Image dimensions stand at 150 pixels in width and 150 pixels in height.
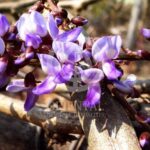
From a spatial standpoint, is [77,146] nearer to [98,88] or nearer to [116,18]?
[98,88]

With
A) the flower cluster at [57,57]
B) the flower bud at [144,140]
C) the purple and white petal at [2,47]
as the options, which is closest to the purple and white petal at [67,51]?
the flower cluster at [57,57]

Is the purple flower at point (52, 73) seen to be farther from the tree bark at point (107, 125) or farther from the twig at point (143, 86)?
the twig at point (143, 86)

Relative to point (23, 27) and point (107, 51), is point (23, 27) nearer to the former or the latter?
point (23, 27)

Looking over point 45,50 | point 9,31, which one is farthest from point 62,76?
point 9,31

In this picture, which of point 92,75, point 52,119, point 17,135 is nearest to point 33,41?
point 92,75

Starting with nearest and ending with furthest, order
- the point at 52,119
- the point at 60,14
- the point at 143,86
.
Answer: the point at 60,14 < the point at 52,119 < the point at 143,86

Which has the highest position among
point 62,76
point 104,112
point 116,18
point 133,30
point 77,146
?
point 62,76
